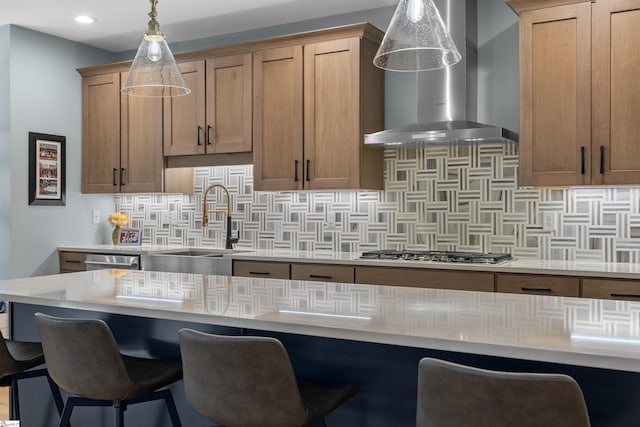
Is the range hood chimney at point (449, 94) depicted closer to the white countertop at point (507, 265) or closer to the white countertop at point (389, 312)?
the white countertop at point (507, 265)

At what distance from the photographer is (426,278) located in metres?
3.67

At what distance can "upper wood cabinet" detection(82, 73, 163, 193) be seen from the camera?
201 inches

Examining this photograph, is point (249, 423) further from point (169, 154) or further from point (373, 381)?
point (169, 154)

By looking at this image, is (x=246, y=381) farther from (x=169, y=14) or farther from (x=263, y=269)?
(x=169, y=14)

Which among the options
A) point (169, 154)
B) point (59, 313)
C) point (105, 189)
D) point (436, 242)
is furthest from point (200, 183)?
point (59, 313)

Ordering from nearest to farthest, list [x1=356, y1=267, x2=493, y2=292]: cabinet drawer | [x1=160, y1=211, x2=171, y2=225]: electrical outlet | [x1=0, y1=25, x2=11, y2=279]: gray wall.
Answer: [x1=356, y1=267, x2=493, y2=292]: cabinet drawer → [x1=0, y1=25, x2=11, y2=279]: gray wall → [x1=160, y1=211, x2=171, y2=225]: electrical outlet

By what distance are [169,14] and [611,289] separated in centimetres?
359

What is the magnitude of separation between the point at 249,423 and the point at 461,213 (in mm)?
2933

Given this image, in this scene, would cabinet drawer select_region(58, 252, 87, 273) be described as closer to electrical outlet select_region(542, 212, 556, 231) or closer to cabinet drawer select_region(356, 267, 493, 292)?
cabinet drawer select_region(356, 267, 493, 292)

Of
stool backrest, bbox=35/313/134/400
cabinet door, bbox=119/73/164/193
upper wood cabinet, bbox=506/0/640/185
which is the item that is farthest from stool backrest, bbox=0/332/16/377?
cabinet door, bbox=119/73/164/193

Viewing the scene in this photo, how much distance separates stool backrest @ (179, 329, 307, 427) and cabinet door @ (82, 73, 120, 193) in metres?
3.90

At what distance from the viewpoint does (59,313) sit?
2.65 m

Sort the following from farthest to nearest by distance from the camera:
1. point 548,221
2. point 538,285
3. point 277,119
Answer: point 277,119 → point 548,221 → point 538,285

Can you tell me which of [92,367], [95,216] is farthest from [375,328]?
[95,216]
